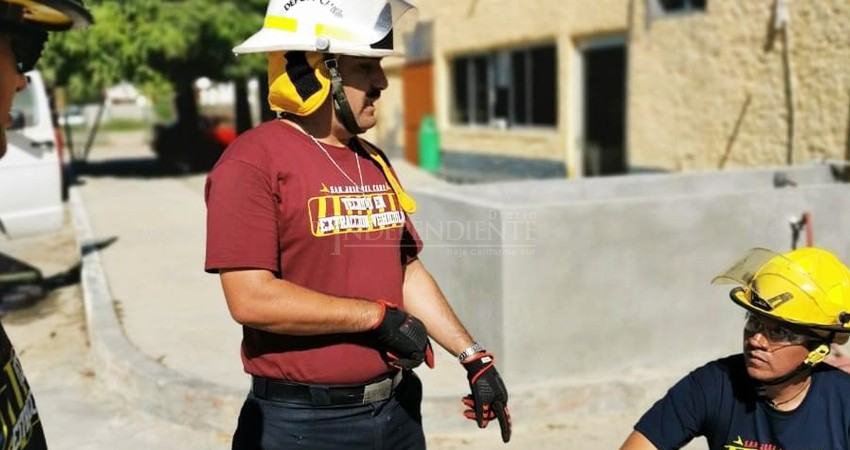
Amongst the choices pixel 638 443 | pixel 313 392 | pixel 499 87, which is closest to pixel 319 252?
pixel 313 392

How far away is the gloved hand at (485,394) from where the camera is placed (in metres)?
2.49

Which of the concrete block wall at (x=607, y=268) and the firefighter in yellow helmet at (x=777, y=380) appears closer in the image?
the firefighter in yellow helmet at (x=777, y=380)

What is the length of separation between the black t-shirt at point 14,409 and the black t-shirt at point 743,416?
1605mm

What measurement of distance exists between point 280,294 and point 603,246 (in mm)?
3196

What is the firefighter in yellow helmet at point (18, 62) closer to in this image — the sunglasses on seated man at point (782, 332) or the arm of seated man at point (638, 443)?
the arm of seated man at point (638, 443)

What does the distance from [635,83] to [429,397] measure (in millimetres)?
7562

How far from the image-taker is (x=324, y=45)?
230cm

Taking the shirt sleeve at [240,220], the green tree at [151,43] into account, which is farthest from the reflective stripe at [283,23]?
the green tree at [151,43]

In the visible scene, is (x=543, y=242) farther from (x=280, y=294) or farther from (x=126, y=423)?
(x=280, y=294)

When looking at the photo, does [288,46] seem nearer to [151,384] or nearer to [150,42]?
[151,384]

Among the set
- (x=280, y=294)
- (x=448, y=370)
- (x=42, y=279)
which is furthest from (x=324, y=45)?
(x=42, y=279)

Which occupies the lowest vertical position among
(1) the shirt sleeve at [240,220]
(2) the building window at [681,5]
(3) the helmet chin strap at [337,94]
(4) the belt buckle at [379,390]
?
(4) the belt buckle at [379,390]

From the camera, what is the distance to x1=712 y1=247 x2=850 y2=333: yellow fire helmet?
7.68ft

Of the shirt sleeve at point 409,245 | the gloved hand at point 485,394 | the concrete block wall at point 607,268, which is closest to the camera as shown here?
the gloved hand at point 485,394
